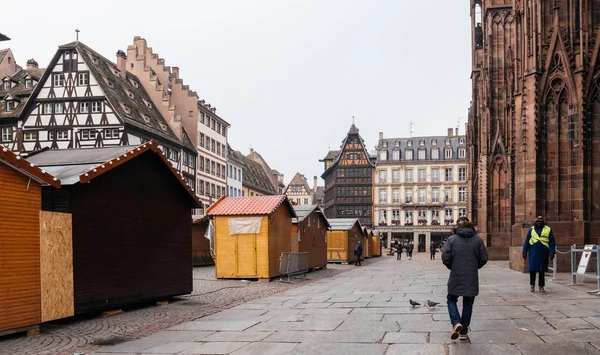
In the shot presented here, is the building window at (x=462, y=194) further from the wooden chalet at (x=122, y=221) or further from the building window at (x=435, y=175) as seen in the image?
the wooden chalet at (x=122, y=221)

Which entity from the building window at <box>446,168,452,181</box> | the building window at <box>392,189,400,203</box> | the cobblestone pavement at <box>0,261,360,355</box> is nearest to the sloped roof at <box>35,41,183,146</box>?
the cobblestone pavement at <box>0,261,360,355</box>

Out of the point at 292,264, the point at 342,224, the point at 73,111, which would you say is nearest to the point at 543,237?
the point at 292,264

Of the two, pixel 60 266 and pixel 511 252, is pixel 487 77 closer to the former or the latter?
pixel 511 252

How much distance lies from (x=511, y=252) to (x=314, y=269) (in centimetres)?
982

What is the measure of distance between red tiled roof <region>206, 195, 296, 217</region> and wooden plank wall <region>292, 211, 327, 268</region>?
347 centimetres

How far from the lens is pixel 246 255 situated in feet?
77.3

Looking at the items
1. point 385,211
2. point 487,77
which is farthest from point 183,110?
point 385,211

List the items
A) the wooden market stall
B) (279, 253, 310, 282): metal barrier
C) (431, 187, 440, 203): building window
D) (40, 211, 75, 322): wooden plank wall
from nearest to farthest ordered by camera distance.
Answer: (40, 211, 75, 322): wooden plank wall
(279, 253, 310, 282): metal barrier
the wooden market stall
(431, 187, 440, 203): building window

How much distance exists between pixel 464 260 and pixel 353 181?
9701 centimetres

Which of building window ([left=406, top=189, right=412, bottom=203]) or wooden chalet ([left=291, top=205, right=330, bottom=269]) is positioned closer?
wooden chalet ([left=291, top=205, right=330, bottom=269])

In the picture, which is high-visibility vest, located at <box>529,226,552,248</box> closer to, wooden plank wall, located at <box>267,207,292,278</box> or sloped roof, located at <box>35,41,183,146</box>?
wooden plank wall, located at <box>267,207,292,278</box>

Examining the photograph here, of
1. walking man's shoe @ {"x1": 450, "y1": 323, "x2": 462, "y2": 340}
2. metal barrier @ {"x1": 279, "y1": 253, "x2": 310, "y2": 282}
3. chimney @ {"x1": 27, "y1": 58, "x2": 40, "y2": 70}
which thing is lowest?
metal barrier @ {"x1": 279, "y1": 253, "x2": 310, "y2": 282}

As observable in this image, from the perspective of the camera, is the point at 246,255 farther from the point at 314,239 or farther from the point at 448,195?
the point at 448,195

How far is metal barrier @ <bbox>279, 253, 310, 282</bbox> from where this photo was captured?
2408 cm
